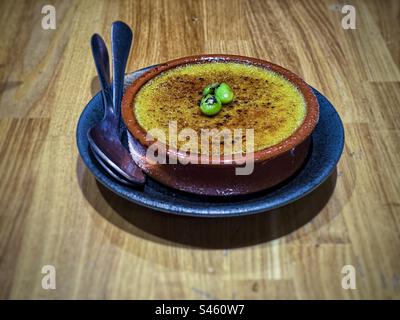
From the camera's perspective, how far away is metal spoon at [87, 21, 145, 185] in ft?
3.29

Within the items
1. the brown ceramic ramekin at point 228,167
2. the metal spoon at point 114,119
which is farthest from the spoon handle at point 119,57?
the brown ceramic ramekin at point 228,167

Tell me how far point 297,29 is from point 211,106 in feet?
2.37

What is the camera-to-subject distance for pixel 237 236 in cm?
98

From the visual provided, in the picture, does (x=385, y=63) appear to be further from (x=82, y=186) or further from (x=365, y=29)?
(x=82, y=186)

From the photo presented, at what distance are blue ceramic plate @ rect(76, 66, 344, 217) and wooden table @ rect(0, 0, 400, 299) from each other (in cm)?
5

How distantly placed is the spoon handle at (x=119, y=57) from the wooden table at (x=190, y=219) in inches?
5.9

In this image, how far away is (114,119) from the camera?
3.62 feet

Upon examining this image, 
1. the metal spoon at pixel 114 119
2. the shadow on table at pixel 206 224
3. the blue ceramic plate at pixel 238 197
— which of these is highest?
the metal spoon at pixel 114 119

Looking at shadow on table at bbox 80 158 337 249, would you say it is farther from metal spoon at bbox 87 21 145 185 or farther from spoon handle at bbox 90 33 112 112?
spoon handle at bbox 90 33 112 112

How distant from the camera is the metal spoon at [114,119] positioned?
3.29 ft

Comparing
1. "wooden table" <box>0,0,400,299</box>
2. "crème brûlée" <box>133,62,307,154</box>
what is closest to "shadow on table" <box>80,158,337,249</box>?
"wooden table" <box>0,0,400,299</box>

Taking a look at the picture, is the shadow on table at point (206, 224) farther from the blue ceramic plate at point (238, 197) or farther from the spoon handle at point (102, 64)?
the spoon handle at point (102, 64)

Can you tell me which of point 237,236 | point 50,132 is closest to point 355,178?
point 237,236
